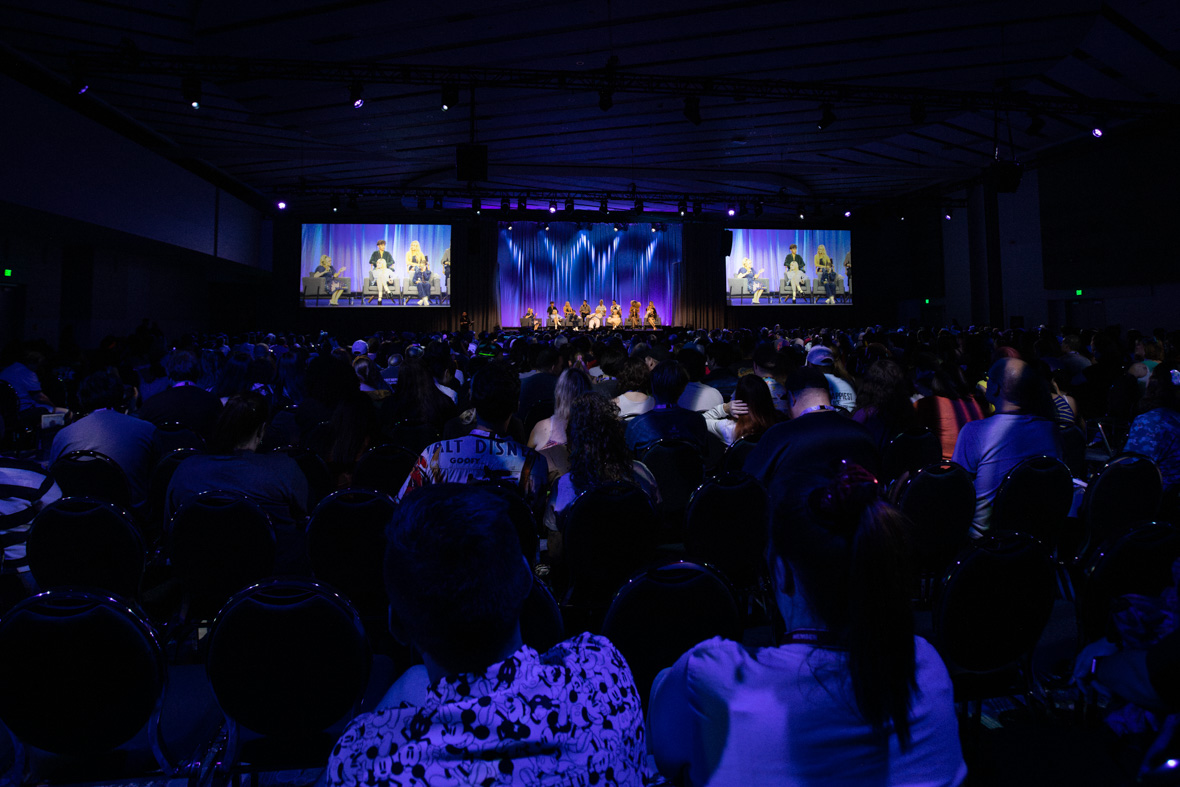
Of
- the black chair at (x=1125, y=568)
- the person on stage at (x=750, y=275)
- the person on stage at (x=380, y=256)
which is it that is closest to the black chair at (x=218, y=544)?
the black chair at (x=1125, y=568)

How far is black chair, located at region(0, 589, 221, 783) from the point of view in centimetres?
191

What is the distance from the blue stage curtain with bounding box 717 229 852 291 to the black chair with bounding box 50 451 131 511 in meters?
24.3

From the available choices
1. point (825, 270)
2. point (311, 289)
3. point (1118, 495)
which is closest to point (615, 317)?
point (825, 270)

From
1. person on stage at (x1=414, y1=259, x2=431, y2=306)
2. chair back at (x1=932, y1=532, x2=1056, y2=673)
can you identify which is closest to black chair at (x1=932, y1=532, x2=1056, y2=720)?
chair back at (x1=932, y1=532, x2=1056, y2=673)

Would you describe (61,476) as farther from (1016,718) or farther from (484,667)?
(1016,718)

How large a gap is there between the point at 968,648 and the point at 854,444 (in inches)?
41.6

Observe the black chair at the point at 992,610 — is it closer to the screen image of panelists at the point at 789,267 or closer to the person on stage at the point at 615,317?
the person on stage at the point at 615,317

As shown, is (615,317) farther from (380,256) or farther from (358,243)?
(358,243)

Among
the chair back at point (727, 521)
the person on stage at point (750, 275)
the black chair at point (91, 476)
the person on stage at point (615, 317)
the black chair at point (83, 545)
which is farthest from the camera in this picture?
the person on stage at point (750, 275)

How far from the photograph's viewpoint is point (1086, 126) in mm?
16922

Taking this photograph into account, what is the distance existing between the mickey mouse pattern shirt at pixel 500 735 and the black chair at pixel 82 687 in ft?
4.15

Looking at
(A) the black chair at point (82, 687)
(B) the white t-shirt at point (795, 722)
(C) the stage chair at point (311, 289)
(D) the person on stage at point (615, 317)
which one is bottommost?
(A) the black chair at point (82, 687)

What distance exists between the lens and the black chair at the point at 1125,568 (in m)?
2.37

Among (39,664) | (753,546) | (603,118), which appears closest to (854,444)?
(753,546)
